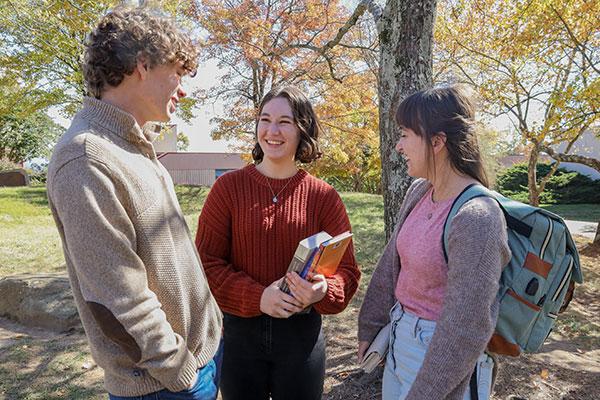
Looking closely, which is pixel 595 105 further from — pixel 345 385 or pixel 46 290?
pixel 46 290

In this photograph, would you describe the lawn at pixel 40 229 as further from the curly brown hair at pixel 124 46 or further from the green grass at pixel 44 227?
the curly brown hair at pixel 124 46

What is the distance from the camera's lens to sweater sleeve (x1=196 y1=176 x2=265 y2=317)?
79.7 inches

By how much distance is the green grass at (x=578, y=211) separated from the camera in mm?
17531

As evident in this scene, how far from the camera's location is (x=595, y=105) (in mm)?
6879

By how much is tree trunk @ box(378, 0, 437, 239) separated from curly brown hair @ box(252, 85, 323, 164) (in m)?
1.27

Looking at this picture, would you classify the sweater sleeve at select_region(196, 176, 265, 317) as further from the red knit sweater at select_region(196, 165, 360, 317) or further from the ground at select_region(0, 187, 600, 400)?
the ground at select_region(0, 187, 600, 400)

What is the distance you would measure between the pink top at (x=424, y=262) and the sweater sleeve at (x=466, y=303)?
0.14 m

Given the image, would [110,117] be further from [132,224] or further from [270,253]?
[270,253]

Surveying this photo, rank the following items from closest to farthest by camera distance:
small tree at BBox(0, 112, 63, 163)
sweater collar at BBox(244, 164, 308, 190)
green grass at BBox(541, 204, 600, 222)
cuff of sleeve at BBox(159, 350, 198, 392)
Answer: cuff of sleeve at BBox(159, 350, 198, 392), sweater collar at BBox(244, 164, 308, 190), green grass at BBox(541, 204, 600, 222), small tree at BBox(0, 112, 63, 163)

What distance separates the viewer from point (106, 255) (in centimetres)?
131

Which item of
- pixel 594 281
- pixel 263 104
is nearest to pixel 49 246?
pixel 263 104

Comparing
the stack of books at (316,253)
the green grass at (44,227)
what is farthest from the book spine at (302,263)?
the green grass at (44,227)

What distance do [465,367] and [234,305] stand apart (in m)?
0.99

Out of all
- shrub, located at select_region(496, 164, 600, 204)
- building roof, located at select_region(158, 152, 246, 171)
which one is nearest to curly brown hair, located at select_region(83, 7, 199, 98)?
shrub, located at select_region(496, 164, 600, 204)
